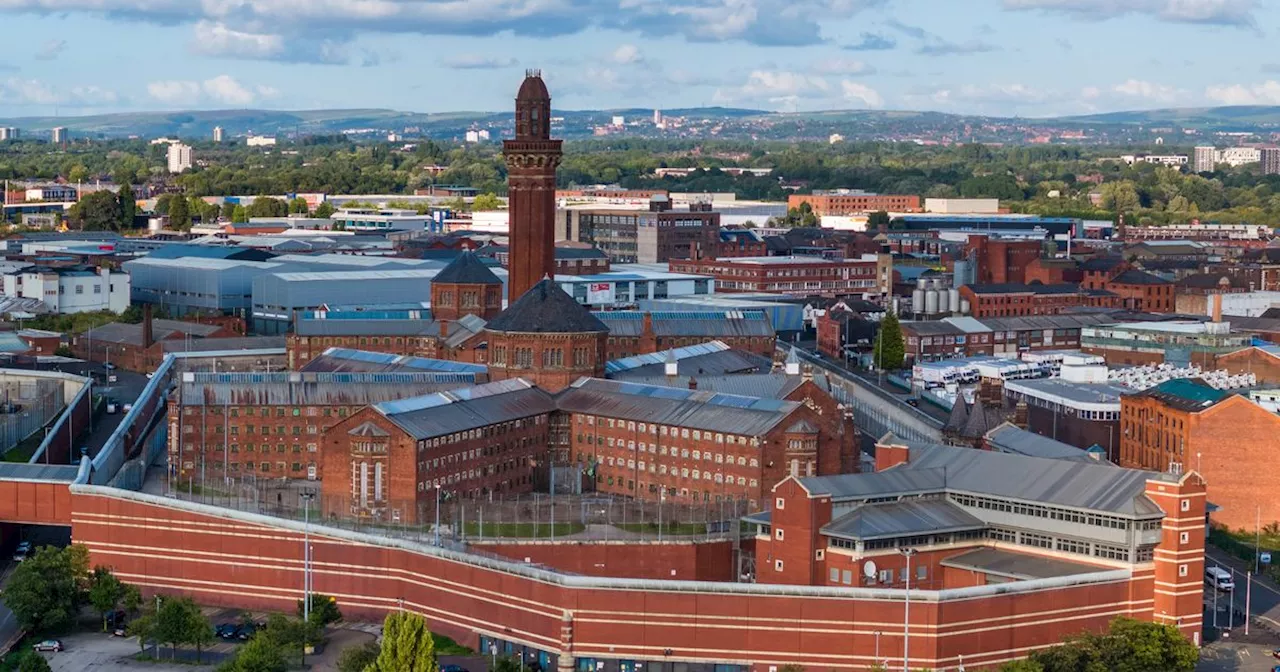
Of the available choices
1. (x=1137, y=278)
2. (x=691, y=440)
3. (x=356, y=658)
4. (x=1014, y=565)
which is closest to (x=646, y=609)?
(x=356, y=658)

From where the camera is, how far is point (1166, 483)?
6512 cm

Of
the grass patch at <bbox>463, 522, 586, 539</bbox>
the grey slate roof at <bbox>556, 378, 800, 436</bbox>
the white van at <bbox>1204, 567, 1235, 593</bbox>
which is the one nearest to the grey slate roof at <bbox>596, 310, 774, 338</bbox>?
the grey slate roof at <bbox>556, 378, 800, 436</bbox>

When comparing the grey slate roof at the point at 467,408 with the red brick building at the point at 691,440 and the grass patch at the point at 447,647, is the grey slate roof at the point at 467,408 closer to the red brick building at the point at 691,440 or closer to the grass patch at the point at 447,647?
the red brick building at the point at 691,440

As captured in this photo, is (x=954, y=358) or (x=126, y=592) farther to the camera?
(x=954, y=358)

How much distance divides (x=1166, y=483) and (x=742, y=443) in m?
17.2

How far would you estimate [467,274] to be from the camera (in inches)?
4331

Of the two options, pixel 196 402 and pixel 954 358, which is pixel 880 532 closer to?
pixel 196 402

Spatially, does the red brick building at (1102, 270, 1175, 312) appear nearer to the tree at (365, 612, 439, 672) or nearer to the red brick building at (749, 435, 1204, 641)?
the red brick building at (749, 435, 1204, 641)

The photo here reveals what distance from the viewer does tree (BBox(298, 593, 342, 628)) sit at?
66562 millimetres

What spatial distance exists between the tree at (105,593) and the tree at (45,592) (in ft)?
2.21

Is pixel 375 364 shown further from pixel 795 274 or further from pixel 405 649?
pixel 795 274

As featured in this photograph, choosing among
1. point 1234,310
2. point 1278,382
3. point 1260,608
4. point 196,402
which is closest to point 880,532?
point 1260,608

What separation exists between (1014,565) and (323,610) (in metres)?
21.7

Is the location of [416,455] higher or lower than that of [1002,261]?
lower
